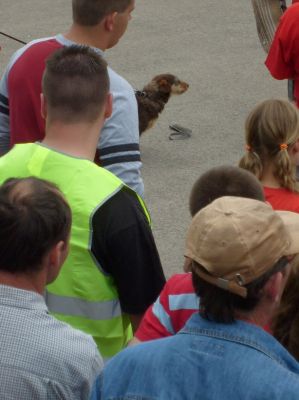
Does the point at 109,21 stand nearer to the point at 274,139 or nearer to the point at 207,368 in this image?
the point at 274,139

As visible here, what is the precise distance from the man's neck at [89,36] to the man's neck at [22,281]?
194cm

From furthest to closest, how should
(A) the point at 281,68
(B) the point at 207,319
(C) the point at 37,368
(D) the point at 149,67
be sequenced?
(D) the point at 149,67 → (A) the point at 281,68 → (C) the point at 37,368 → (B) the point at 207,319

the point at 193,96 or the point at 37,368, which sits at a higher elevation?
the point at 37,368

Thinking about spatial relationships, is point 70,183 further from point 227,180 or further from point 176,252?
point 176,252

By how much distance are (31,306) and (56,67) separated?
1.26 metres

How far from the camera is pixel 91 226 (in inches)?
130

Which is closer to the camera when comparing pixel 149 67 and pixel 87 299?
pixel 87 299

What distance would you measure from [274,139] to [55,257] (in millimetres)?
1837

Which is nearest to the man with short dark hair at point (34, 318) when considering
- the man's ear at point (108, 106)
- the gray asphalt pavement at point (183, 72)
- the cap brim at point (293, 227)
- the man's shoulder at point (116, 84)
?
the cap brim at point (293, 227)

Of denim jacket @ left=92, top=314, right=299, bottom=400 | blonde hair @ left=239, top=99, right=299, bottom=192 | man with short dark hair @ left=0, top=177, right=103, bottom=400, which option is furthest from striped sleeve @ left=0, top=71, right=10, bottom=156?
denim jacket @ left=92, top=314, right=299, bottom=400

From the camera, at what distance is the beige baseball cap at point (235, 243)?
8.09 ft

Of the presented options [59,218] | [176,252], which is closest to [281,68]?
[176,252]

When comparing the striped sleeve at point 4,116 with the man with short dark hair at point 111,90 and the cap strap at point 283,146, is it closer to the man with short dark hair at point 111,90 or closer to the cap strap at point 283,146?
the man with short dark hair at point 111,90

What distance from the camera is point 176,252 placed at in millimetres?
6840
